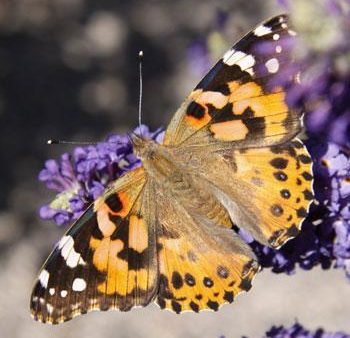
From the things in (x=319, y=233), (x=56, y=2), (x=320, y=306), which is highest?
(x=56, y=2)

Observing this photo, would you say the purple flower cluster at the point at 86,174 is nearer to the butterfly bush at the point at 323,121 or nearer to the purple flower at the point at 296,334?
the butterfly bush at the point at 323,121

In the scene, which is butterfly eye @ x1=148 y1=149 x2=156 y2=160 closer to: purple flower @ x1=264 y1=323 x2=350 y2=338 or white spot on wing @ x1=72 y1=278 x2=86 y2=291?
white spot on wing @ x1=72 y1=278 x2=86 y2=291

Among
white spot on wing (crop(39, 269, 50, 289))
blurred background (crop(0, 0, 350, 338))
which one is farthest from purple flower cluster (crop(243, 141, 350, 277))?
blurred background (crop(0, 0, 350, 338))

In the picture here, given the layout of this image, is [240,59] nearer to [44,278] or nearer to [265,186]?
[265,186]

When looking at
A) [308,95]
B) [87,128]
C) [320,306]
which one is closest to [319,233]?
[308,95]

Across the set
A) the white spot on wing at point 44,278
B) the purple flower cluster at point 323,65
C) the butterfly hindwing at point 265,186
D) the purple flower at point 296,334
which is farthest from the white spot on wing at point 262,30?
A: the purple flower at point 296,334

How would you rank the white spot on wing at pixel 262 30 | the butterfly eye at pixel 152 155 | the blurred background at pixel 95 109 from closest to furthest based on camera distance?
the white spot on wing at pixel 262 30, the butterfly eye at pixel 152 155, the blurred background at pixel 95 109

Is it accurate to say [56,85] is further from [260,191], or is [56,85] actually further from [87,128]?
[260,191]
